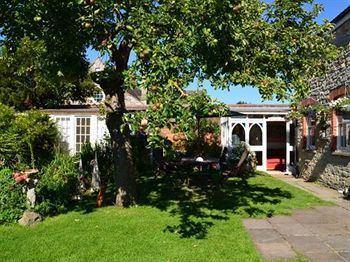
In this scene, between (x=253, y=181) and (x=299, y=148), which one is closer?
(x=253, y=181)

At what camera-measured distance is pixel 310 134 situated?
638 inches

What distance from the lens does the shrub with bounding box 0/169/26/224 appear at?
8.28 metres

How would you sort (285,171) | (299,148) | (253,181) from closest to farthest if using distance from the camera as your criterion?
(253,181) < (299,148) < (285,171)

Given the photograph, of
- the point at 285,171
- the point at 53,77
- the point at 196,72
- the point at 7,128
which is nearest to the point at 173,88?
the point at 196,72

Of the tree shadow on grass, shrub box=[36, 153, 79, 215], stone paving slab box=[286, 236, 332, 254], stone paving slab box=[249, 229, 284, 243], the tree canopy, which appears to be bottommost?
stone paving slab box=[286, 236, 332, 254]

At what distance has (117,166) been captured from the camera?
988 cm

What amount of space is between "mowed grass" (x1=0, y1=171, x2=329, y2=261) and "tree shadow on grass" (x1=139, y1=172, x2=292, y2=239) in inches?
0.7

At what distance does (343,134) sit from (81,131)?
9.74 m

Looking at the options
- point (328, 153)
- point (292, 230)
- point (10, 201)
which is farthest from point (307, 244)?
point (328, 153)

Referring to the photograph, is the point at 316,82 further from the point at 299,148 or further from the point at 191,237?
the point at 191,237

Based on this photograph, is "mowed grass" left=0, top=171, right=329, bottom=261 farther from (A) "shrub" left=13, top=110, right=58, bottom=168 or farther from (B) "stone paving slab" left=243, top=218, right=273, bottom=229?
(A) "shrub" left=13, top=110, right=58, bottom=168

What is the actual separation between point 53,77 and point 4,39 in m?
1.34

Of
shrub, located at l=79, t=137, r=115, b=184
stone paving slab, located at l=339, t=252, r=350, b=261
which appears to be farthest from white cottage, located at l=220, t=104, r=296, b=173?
stone paving slab, located at l=339, t=252, r=350, b=261

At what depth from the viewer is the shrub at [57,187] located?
8.95 meters
